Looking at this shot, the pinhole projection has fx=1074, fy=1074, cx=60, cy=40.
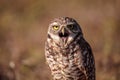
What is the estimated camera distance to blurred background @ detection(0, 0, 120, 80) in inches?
550

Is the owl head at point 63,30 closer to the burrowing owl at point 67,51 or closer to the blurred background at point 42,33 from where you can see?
the burrowing owl at point 67,51

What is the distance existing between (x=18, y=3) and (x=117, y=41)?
5.39m

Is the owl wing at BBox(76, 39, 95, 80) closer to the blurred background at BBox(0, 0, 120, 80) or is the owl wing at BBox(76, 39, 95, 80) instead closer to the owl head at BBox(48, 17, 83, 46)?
the owl head at BBox(48, 17, 83, 46)

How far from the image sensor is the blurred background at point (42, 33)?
1396 cm

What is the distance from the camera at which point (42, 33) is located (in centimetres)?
1828

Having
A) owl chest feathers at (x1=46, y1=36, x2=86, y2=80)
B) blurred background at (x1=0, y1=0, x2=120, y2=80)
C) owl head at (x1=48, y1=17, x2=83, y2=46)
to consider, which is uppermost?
owl head at (x1=48, y1=17, x2=83, y2=46)

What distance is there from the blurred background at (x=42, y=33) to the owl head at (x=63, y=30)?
5.32ft

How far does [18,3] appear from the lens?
20562mm

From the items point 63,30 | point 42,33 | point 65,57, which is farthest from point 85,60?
point 42,33

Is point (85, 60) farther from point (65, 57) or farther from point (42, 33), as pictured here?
point (42, 33)

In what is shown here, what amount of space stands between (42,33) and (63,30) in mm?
7226

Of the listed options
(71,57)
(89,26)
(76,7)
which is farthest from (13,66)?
(76,7)

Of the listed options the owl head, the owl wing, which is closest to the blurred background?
the owl wing

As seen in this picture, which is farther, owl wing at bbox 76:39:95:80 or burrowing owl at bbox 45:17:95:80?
owl wing at bbox 76:39:95:80
